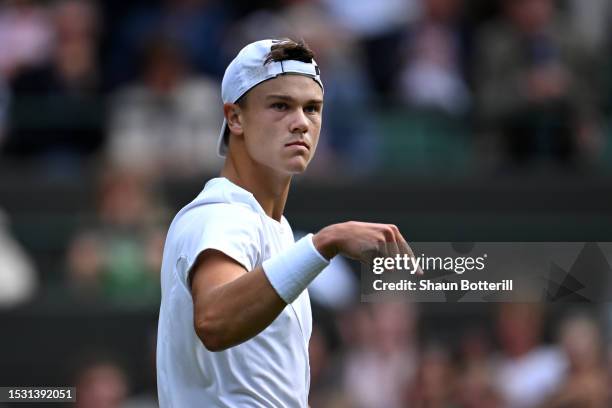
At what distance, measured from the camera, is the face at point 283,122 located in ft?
14.3

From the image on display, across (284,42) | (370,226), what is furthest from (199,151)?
(370,226)

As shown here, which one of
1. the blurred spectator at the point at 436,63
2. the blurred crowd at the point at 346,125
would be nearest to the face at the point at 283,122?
the blurred crowd at the point at 346,125

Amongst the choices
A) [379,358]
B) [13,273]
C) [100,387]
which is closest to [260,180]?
[100,387]

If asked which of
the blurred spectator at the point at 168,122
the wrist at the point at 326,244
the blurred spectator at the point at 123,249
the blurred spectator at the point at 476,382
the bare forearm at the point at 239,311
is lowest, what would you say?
the bare forearm at the point at 239,311

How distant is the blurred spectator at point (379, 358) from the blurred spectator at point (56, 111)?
10.2ft

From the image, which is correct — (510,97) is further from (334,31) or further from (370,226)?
(370,226)

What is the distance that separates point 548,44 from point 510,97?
1.91 ft

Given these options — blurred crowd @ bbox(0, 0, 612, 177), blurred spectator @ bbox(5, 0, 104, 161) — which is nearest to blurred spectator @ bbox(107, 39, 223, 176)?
blurred crowd @ bbox(0, 0, 612, 177)

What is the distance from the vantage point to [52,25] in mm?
11633

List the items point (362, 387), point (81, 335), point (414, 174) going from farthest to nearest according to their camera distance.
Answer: point (414, 174)
point (81, 335)
point (362, 387)

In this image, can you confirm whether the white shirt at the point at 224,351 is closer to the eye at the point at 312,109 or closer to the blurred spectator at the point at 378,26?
the eye at the point at 312,109

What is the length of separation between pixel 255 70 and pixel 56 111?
679cm

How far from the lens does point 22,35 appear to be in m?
11.7

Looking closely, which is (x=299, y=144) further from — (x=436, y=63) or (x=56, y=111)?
(x=436, y=63)
